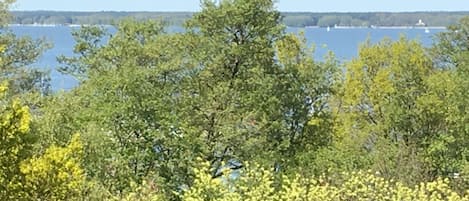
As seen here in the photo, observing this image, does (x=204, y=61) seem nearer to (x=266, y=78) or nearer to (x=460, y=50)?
(x=266, y=78)

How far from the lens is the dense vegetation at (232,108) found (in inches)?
847

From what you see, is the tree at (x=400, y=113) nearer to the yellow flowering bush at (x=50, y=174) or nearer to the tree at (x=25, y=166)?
the yellow flowering bush at (x=50, y=174)

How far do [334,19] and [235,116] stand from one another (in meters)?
111

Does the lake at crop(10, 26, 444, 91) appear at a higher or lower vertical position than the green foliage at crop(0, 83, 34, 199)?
lower

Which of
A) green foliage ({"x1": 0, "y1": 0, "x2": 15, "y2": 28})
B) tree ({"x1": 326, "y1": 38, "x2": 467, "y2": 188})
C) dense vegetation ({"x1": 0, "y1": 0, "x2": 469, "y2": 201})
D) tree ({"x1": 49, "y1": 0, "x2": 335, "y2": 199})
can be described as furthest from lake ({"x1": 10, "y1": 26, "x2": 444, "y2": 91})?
green foliage ({"x1": 0, "y1": 0, "x2": 15, "y2": 28})

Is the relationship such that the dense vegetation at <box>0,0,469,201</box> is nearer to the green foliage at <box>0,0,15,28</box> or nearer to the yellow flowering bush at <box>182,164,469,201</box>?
the green foliage at <box>0,0,15,28</box>

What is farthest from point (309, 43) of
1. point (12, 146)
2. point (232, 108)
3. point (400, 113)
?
point (12, 146)

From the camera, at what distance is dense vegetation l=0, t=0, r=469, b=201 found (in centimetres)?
2152

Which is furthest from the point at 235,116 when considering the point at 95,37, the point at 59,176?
the point at 59,176

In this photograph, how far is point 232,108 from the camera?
2259 cm

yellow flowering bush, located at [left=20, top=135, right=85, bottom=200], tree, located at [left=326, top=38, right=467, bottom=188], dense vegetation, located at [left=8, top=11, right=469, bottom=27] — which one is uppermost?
yellow flowering bush, located at [left=20, top=135, right=85, bottom=200]

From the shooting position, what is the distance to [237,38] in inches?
918

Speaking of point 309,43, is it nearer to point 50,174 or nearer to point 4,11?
point 4,11

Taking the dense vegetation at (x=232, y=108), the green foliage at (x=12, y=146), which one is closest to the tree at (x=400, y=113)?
the dense vegetation at (x=232, y=108)
